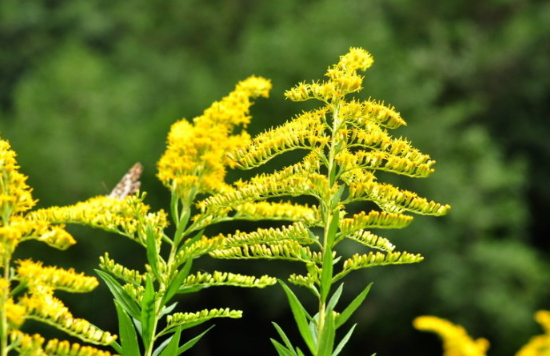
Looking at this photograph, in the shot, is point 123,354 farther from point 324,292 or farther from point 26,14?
point 26,14

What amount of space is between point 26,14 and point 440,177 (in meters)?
32.3

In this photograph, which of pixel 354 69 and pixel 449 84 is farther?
pixel 449 84

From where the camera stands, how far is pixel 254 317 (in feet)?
114

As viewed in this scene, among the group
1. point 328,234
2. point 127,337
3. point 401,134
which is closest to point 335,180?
point 328,234

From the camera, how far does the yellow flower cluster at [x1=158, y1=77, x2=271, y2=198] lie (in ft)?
13.1

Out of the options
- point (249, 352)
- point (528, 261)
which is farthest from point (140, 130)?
point (528, 261)

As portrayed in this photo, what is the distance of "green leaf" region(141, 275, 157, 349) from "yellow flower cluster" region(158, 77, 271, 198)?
2.25ft

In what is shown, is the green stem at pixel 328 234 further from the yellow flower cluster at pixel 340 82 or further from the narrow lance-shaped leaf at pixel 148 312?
the narrow lance-shaped leaf at pixel 148 312

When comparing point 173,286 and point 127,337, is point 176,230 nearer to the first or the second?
point 173,286

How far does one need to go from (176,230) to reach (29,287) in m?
1.28

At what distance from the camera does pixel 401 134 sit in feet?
104

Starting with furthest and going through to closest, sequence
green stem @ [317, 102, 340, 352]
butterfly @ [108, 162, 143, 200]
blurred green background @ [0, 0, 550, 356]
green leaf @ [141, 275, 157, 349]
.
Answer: blurred green background @ [0, 0, 550, 356]
butterfly @ [108, 162, 143, 200]
green leaf @ [141, 275, 157, 349]
green stem @ [317, 102, 340, 352]

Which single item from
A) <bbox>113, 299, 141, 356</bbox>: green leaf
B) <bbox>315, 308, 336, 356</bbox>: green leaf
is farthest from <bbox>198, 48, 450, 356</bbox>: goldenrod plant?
<bbox>113, 299, 141, 356</bbox>: green leaf

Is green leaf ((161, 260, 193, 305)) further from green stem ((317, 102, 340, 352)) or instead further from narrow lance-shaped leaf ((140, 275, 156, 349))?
green stem ((317, 102, 340, 352))
